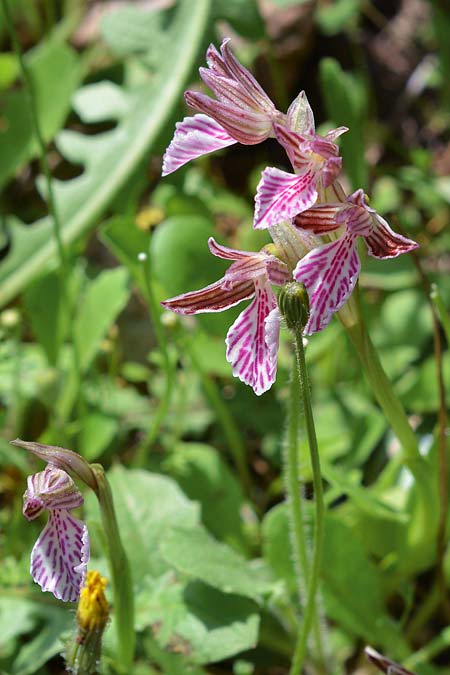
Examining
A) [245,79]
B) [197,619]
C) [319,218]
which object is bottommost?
[197,619]

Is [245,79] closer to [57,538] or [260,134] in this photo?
[260,134]

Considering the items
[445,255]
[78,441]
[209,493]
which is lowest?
[445,255]

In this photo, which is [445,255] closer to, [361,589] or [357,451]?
[357,451]

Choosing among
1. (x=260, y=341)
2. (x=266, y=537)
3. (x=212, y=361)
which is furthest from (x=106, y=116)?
(x=260, y=341)

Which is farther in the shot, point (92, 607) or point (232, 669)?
point (232, 669)

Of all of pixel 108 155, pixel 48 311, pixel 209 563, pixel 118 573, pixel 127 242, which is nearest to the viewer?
pixel 118 573

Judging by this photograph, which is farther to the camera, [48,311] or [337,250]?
[48,311]

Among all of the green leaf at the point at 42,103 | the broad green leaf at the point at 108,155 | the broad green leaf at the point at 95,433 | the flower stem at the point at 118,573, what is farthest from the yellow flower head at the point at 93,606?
the green leaf at the point at 42,103

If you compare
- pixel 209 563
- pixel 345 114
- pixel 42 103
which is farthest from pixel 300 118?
pixel 42 103
